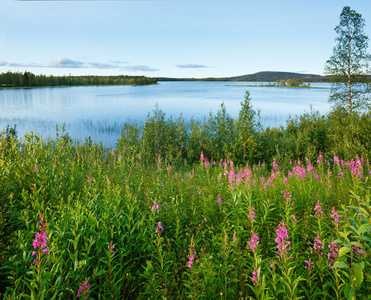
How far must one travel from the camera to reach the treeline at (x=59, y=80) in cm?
7925

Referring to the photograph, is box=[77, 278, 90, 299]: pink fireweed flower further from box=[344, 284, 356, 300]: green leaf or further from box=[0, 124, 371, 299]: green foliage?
box=[344, 284, 356, 300]: green leaf

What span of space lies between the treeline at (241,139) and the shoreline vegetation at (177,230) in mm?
528

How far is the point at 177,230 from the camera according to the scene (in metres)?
3.15

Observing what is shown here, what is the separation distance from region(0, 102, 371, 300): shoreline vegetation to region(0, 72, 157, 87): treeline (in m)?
91.3

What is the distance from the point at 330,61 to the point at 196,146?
21907 millimetres

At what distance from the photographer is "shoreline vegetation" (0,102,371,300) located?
90.6 inches

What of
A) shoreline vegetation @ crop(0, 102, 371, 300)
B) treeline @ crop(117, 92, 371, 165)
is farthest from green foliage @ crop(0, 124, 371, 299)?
treeline @ crop(117, 92, 371, 165)

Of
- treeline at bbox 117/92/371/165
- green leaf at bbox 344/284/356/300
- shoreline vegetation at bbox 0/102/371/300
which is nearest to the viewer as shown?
green leaf at bbox 344/284/356/300

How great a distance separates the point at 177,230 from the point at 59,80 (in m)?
107

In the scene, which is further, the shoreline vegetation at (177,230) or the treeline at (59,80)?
the treeline at (59,80)

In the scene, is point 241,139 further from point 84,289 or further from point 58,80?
point 58,80

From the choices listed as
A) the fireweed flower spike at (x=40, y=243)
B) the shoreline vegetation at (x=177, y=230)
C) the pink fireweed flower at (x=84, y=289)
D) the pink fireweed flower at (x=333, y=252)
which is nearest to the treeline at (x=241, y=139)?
the shoreline vegetation at (x=177, y=230)

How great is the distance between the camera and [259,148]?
12008 mm

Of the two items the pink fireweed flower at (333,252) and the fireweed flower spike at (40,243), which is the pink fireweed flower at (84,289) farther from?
the pink fireweed flower at (333,252)
